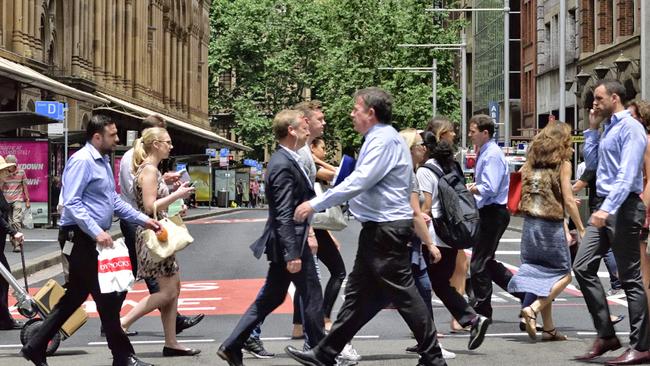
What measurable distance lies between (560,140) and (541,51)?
53.1 metres

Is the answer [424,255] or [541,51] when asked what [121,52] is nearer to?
[541,51]

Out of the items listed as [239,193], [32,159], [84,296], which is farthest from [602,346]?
[239,193]

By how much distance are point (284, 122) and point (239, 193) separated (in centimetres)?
7519

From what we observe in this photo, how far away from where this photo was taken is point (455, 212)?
11555 mm

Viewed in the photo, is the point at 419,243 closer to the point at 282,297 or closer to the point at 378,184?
the point at 282,297

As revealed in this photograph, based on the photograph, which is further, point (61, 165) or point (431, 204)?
point (61, 165)

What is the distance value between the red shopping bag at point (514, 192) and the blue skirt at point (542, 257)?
21 centimetres

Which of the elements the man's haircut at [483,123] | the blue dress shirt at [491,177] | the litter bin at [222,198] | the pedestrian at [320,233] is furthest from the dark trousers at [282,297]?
the litter bin at [222,198]

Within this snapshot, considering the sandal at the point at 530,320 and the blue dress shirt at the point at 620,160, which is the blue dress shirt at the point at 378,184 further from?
the sandal at the point at 530,320

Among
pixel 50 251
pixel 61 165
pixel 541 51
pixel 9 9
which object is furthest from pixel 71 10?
pixel 50 251

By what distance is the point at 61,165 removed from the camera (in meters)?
38.4

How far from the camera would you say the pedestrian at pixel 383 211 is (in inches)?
351

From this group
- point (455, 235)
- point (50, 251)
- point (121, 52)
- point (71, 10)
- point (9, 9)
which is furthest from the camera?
point (121, 52)

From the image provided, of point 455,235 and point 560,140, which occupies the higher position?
point 560,140
